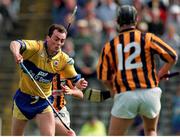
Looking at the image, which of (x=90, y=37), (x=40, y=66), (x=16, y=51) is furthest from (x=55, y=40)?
(x=90, y=37)

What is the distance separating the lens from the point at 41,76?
40.5ft

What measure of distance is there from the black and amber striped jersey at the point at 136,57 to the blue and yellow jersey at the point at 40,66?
582 mm

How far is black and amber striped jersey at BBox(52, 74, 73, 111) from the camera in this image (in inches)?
507

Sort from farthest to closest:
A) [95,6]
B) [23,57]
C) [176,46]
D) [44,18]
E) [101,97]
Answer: [44,18] → [95,6] → [176,46] → [101,97] → [23,57]

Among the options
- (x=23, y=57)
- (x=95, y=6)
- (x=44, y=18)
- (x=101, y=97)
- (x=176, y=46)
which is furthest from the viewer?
(x=44, y=18)

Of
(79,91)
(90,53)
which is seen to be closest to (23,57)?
(79,91)

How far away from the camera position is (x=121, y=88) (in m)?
12.4

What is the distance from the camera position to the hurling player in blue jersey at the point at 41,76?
12211 millimetres

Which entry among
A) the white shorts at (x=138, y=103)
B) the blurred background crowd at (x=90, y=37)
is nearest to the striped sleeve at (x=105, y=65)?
the white shorts at (x=138, y=103)

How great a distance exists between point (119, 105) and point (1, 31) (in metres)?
8.94

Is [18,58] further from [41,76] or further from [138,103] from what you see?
[138,103]

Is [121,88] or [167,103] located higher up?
[121,88]

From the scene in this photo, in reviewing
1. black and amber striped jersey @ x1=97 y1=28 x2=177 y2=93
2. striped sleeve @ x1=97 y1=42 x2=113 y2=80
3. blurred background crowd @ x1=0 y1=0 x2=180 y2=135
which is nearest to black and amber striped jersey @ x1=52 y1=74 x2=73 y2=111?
striped sleeve @ x1=97 y1=42 x2=113 y2=80

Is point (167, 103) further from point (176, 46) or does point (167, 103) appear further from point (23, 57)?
point (23, 57)
